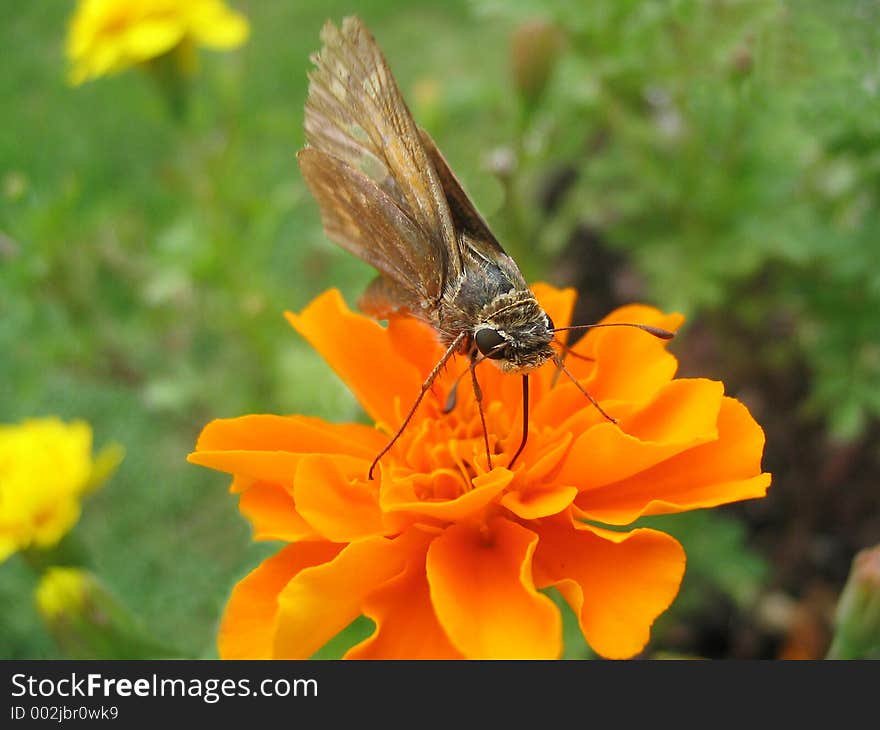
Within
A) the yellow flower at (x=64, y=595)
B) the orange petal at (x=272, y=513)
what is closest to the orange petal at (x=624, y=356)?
the orange petal at (x=272, y=513)

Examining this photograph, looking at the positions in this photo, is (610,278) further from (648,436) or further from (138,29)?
(648,436)

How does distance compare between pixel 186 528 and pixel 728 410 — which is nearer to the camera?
pixel 728 410

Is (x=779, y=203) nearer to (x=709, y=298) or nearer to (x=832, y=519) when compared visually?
(x=709, y=298)

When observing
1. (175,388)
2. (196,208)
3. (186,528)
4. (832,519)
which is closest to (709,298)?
(832,519)

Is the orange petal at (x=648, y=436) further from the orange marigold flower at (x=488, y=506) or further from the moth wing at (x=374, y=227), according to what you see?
the moth wing at (x=374, y=227)

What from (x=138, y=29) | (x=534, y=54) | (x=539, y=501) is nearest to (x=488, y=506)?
(x=539, y=501)
